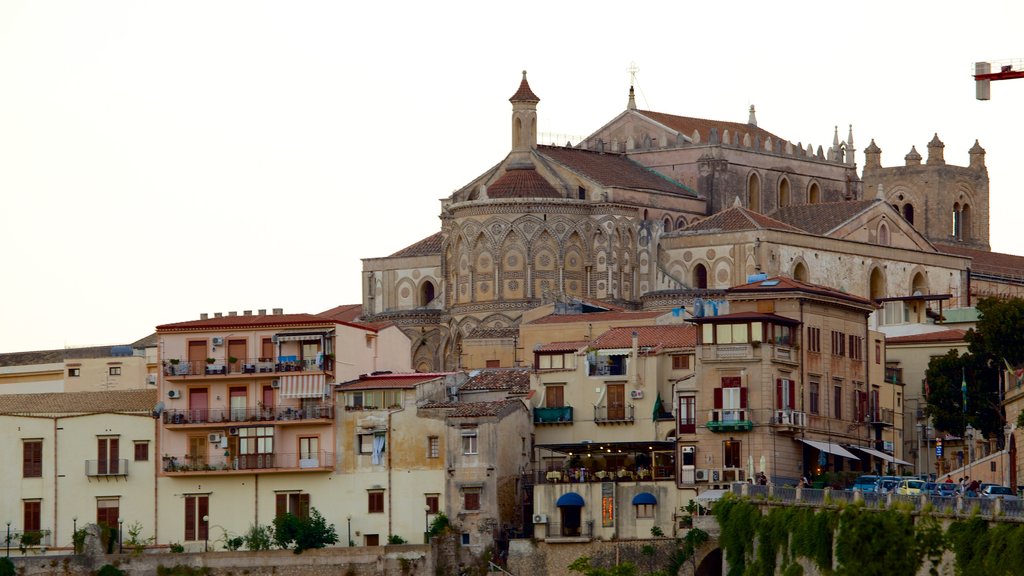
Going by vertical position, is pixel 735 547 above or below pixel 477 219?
below

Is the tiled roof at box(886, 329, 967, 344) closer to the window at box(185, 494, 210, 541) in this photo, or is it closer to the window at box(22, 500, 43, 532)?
the window at box(185, 494, 210, 541)

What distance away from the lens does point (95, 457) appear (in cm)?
10988

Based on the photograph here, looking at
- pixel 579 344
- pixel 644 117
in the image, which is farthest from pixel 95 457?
pixel 644 117

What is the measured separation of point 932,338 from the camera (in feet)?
403

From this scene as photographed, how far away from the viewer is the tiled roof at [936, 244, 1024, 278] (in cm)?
15675

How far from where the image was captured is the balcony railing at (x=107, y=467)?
4313 inches

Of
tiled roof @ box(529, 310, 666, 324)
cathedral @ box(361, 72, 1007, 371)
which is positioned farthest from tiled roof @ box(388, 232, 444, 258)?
tiled roof @ box(529, 310, 666, 324)

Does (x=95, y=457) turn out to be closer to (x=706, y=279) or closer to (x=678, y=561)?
(x=678, y=561)

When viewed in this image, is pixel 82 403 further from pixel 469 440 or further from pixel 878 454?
pixel 878 454

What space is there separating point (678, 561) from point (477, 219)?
144ft

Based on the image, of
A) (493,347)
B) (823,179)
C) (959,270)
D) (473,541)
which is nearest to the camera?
(473,541)

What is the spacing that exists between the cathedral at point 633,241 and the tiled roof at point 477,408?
21370 millimetres

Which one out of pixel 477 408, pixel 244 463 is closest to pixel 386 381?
pixel 477 408

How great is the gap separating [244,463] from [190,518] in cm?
273
